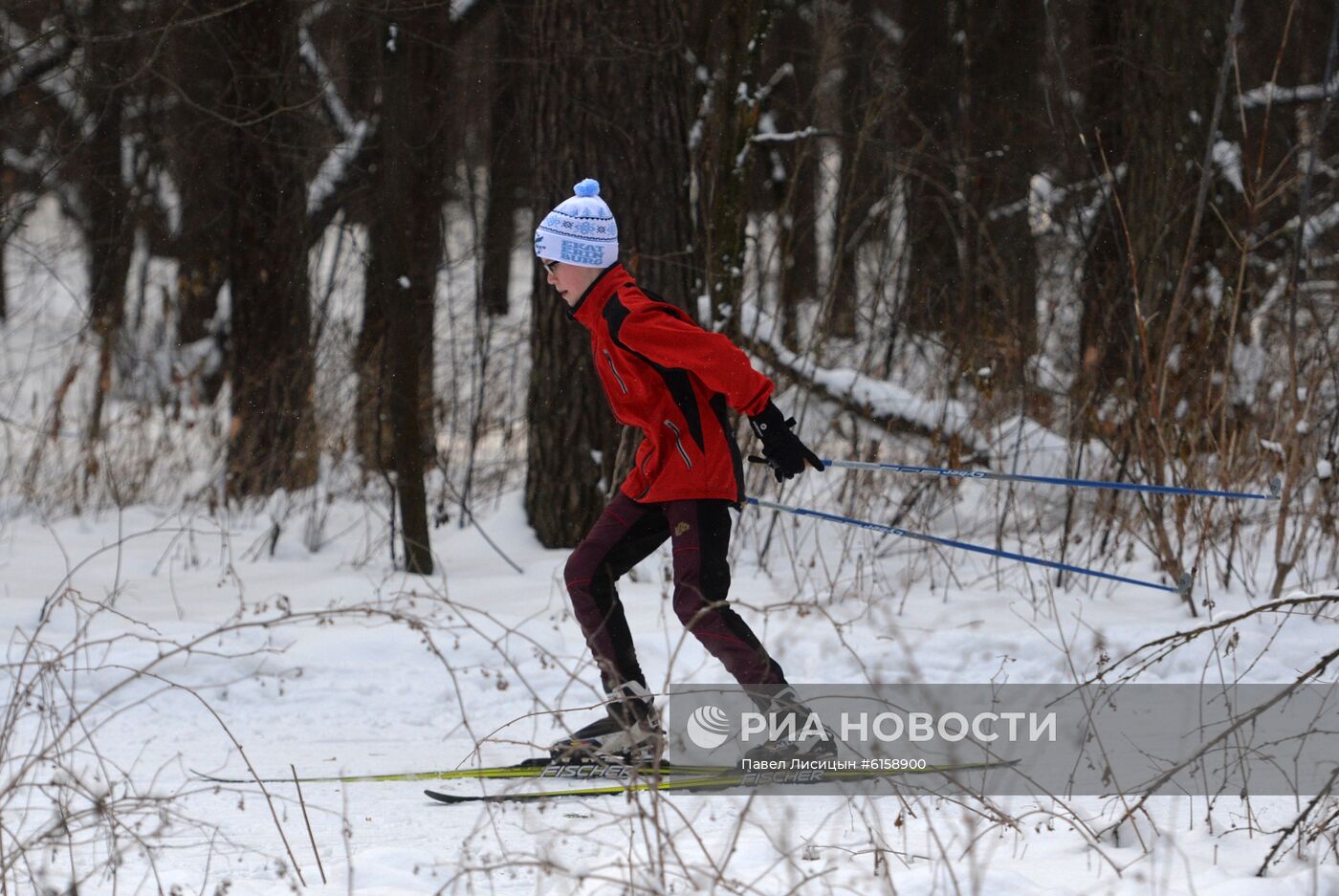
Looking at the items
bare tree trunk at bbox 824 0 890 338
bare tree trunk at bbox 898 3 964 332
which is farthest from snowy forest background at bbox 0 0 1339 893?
bare tree trunk at bbox 898 3 964 332

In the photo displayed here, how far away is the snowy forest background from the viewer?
10.3ft

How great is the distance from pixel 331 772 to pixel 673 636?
1691mm

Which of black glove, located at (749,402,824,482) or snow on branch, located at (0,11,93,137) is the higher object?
snow on branch, located at (0,11,93,137)

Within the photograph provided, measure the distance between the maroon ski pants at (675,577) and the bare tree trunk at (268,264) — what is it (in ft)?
13.4

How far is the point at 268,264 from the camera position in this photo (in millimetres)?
9188

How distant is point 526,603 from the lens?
19.6ft

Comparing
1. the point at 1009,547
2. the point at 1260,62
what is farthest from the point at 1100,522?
the point at 1260,62

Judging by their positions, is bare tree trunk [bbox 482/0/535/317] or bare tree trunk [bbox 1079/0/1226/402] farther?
bare tree trunk [bbox 482/0/535/317]

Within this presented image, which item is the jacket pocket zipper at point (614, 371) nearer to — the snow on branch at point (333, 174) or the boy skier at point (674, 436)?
the boy skier at point (674, 436)

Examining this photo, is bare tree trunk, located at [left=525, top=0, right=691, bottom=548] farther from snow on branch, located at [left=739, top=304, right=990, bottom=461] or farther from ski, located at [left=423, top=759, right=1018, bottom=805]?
ski, located at [left=423, top=759, right=1018, bottom=805]

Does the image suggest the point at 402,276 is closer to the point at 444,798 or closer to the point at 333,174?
the point at 444,798

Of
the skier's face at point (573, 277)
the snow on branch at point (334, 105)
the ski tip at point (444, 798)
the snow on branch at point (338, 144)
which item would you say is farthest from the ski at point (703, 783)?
the snow on branch at point (334, 105)

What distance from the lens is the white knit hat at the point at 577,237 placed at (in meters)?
3.89

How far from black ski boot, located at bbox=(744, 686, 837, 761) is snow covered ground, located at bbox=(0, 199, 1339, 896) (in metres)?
0.14
